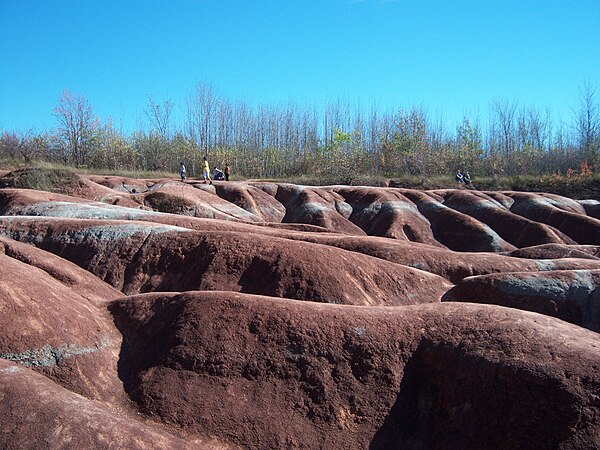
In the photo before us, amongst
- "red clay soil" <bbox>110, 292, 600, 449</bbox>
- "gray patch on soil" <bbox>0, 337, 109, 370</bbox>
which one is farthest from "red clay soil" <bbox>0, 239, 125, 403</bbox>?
"red clay soil" <bbox>110, 292, 600, 449</bbox>

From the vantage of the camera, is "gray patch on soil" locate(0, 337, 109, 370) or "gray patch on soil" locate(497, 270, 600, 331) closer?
"gray patch on soil" locate(0, 337, 109, 370)

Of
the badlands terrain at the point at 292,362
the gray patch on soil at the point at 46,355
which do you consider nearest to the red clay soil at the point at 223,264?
the badlands terrain at the point at 292,362

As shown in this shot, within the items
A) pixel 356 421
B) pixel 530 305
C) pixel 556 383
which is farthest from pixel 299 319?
pixel 530 305

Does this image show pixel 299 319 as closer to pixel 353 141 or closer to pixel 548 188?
pixel 548 188

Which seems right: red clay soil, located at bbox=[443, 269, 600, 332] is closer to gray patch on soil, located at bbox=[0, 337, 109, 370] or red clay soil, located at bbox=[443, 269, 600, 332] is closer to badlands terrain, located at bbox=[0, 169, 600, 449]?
badlands terrain, located at bbox=[0, 169, 600, 449]

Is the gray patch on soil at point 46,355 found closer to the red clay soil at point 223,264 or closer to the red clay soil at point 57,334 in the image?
the red clay soil at point 57,334

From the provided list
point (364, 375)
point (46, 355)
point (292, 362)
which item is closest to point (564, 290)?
point (364, 375)

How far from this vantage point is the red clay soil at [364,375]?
560cm

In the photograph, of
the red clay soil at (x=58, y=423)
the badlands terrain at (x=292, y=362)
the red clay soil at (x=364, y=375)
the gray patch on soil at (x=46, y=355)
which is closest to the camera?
the red clay soil at (x=58, y=423)

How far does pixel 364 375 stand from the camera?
22.0 ft

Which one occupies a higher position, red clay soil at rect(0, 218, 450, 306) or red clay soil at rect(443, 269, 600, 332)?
red clay soil at rect(0, 218, 450, 306)

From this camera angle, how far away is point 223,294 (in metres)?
7.83

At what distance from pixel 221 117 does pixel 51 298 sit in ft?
185

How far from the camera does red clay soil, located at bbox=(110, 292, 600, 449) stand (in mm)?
5598
